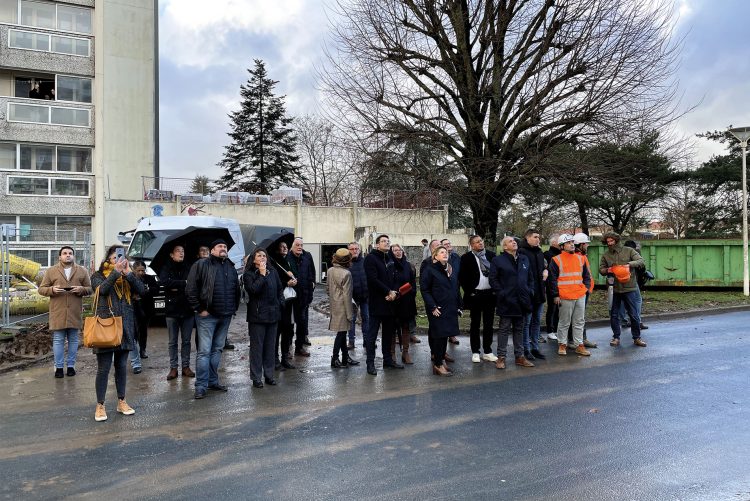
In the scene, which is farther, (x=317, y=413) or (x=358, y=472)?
(x=317, y=413)

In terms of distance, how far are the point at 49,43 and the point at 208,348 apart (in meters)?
26.1

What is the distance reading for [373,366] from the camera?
7949 millimetres

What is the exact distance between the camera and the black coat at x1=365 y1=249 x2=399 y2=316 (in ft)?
26.5

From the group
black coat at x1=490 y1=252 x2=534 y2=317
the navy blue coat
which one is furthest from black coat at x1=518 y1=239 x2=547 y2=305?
the navy blue coat

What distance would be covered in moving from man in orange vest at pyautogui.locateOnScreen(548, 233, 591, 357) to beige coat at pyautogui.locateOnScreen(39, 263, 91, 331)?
7095mm

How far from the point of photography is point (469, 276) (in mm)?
8805

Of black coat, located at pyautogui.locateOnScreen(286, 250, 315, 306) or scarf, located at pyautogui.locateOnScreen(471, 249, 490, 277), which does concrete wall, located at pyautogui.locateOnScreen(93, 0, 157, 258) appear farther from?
scarf, located at pyautogui.locateOnScreen(471, 249, 490, 277)

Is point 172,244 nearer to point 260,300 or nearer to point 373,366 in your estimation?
point 260,300

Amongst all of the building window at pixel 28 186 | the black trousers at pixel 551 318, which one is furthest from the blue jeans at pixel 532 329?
the building window at pixel 28 186

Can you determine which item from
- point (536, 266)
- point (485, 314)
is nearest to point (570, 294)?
point (536, 266)

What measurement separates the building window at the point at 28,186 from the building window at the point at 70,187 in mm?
356

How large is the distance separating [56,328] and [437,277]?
5.37 m

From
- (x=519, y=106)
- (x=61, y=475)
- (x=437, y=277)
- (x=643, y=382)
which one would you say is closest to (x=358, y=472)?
(x=61, y=475)

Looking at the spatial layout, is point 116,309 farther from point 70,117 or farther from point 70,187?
point 70,117
